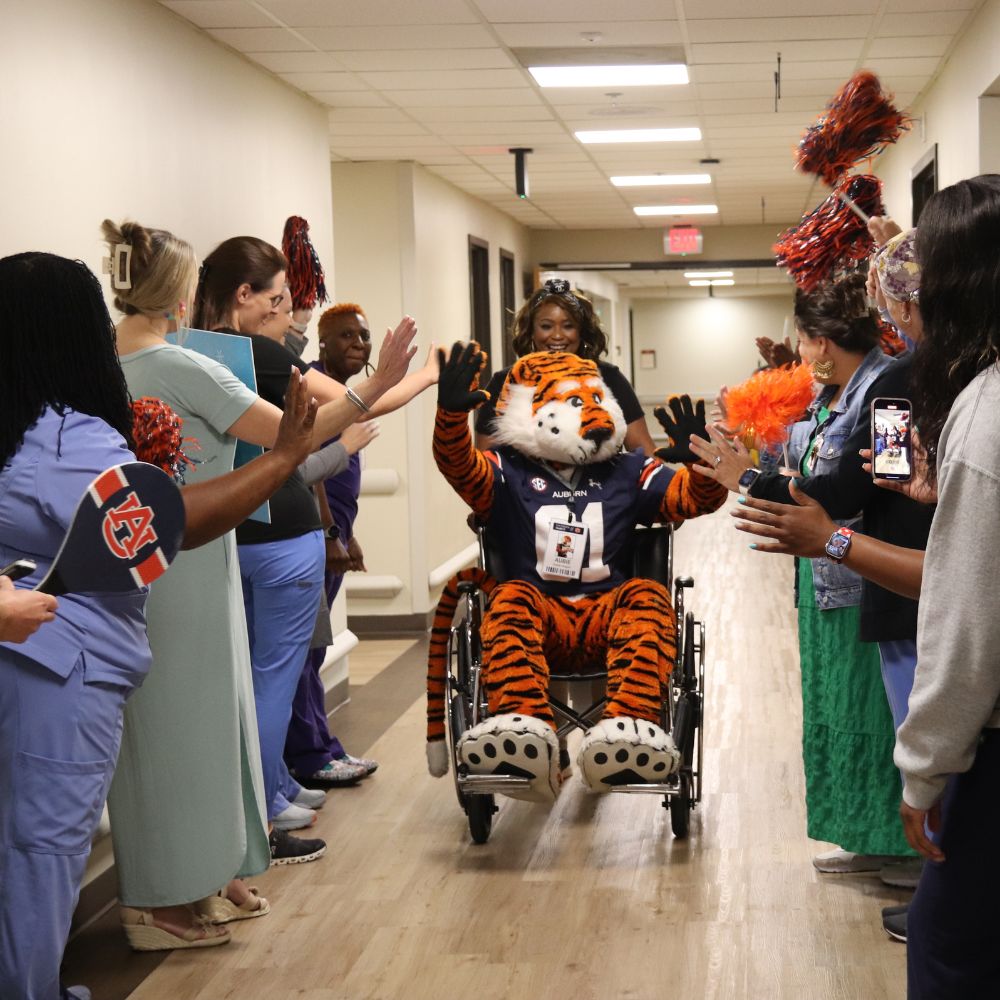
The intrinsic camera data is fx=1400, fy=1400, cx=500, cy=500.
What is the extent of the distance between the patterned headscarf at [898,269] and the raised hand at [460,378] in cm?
131

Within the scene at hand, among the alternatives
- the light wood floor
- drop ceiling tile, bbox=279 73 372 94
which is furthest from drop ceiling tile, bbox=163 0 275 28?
the light wood floor

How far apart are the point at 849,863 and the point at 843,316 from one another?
1471mm

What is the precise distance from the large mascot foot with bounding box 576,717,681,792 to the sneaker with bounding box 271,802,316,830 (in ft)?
3.32

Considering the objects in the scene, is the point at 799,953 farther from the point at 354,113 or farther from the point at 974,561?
the point at 354,113

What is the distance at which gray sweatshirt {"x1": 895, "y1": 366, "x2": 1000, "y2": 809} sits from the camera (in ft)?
5.40

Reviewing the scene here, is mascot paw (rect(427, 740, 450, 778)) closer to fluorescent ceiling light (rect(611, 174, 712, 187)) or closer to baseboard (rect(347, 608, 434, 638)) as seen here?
baseboard (rect(347, 608, 434, 638))

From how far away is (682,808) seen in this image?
4.02 metres

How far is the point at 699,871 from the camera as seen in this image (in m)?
3.82

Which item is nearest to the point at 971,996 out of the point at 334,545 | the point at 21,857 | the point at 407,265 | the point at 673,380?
the point at 21,857

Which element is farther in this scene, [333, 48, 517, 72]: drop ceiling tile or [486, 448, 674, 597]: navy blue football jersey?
[333, 48, 517, 72]: drop ceiling tile

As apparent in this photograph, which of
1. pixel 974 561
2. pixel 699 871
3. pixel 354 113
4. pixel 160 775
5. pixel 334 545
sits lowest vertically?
pixel 699 871

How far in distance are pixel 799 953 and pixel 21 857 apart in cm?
184

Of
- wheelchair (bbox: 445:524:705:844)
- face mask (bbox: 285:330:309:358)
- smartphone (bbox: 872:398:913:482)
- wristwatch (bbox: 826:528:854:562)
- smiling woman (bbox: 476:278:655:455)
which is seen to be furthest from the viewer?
face mask (bbox: 285:330:309:358)

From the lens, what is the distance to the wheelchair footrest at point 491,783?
3.68 m
